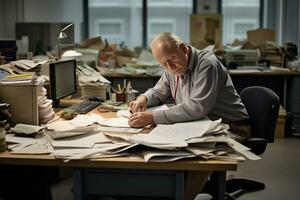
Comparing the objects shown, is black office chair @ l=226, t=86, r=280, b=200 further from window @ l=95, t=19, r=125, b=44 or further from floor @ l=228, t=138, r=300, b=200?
window @ l=95, t=19, r=125, b=44

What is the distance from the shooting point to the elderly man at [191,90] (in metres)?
2.04

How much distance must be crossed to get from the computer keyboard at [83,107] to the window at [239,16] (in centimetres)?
420

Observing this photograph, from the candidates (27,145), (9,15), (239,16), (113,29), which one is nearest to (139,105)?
(27,145)

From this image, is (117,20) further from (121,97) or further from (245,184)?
(245,184)

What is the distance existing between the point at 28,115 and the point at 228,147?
0.99 m

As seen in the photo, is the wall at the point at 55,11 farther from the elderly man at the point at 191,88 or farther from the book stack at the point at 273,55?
the elderly man at the point at 191,88

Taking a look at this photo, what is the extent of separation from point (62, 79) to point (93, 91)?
435mm

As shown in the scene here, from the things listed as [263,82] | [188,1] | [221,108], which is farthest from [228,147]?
[188,1]

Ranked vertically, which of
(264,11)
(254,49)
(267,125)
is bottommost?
(267,125)

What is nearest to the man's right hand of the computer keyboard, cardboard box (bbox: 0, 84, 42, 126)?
the computer keyboard

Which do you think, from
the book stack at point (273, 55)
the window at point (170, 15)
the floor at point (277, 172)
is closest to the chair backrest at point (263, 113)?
the floor at point (277, 172)

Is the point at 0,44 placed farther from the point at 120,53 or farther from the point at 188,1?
the point at 188,1

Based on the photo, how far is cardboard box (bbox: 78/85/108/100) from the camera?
318cm

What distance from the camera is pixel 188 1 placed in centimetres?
671
